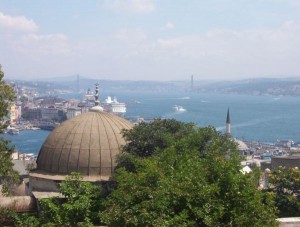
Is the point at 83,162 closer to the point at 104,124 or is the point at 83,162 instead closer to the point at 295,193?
the point at 104,124

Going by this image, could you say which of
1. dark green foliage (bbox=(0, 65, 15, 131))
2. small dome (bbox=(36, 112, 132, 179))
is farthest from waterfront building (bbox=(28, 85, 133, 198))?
dark green foliage (bbox=(0, 65, 15, 131))

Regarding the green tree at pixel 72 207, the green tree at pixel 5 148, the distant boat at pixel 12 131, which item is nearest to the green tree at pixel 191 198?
the green tree at pixel 72 207

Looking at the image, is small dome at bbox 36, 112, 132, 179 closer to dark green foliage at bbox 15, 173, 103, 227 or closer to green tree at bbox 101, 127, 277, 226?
dark green foliage at bbox 15, 173, 103, 227

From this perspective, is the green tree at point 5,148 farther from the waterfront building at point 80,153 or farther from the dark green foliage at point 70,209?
the waterfront building at point 80,153

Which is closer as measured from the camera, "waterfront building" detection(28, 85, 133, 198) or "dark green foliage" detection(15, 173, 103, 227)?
"dark green foliage" detection(15, 173, 103, 227)

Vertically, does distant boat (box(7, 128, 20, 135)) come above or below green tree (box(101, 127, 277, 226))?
below
